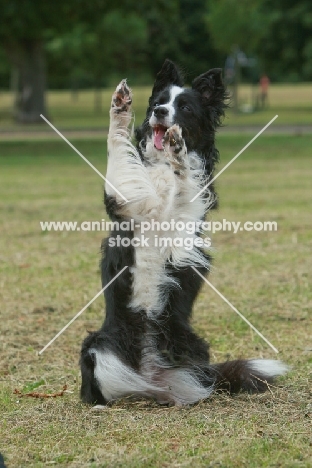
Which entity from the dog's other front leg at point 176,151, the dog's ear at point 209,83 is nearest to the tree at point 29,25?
the dog's ear at point 209,83

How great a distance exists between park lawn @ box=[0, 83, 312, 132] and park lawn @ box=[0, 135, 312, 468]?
77.2 ft

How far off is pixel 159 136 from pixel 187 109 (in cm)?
28

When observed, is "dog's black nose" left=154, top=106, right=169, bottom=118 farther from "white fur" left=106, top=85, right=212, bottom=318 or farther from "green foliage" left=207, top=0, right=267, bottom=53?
"green foliage" left=207, top=0, right=267, bottom=53

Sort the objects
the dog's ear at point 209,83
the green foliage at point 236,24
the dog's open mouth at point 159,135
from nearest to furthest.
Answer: the dog's open mouth at point 159,135 → the dog's ear at point 209,83 → the green foliage at point 236,24

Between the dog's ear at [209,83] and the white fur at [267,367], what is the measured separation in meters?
1.76

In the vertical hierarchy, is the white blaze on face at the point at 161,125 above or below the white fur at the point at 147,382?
above

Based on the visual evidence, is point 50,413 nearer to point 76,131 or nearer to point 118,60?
point 76,131

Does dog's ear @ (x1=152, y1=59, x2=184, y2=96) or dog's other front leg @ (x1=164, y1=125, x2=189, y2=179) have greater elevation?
dog's ear @ (x1=152, y1=59, x2=184, y2=96)

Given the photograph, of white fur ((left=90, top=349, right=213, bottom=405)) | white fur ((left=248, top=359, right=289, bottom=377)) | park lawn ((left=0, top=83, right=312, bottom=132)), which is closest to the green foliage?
park lawn ((left=0, top=83, right=312, bottom=132))

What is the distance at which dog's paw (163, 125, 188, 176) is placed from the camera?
16.6 feet

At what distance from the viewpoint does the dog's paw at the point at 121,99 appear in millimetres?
5266

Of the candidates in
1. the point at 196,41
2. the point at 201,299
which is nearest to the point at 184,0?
the point at 196,41

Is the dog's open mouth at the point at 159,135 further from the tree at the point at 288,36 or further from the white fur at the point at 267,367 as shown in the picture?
the tree at the point at 288,36

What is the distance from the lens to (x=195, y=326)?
281 inches
